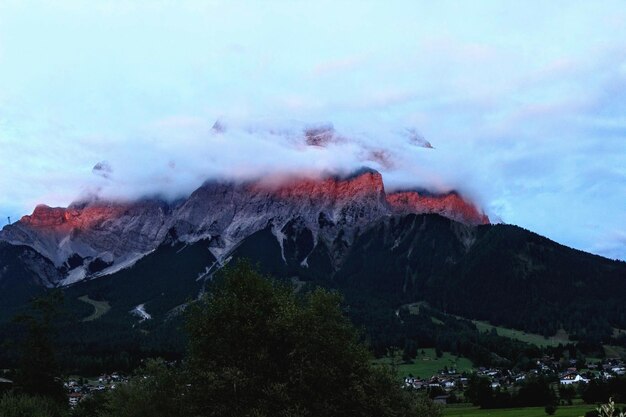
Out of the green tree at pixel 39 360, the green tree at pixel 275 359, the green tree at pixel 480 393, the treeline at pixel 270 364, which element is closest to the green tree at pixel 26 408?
the green tree at pixel 39 360

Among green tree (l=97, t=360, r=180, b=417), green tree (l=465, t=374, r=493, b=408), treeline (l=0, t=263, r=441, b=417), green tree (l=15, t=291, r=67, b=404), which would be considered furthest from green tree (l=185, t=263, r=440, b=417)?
green tree (l=465, t=374, r=493, b=408)

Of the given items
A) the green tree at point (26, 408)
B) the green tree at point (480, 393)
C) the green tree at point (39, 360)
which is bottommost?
the green tree at point (480, 393)

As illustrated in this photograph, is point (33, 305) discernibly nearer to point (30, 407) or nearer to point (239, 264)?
point (30, 407)

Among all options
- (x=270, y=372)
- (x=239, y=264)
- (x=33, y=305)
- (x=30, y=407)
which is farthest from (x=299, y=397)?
(x=33, y=305)

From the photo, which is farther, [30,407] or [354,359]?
[30,407]

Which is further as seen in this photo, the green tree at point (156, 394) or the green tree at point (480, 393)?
the green tree at point (480, 393)

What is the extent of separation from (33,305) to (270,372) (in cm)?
6777

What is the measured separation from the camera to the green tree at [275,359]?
46781 millimetres

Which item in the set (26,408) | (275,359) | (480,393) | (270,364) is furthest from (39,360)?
(480,393)

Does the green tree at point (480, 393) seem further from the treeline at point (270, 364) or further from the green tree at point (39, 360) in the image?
the treeline at point (270, 364)

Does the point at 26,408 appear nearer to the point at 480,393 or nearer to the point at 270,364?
the point at 270,364

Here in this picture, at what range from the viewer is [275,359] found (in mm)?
50062

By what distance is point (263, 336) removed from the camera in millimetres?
50406

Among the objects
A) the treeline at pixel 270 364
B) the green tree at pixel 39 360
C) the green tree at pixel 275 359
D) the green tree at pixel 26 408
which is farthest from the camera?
the green tree at pixel 39 360
